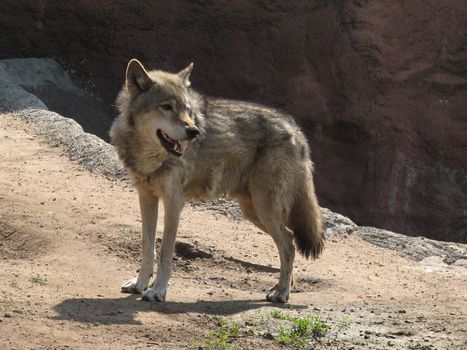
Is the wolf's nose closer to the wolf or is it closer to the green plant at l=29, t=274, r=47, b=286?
the wolf

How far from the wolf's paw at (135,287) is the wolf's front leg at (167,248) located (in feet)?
0.82

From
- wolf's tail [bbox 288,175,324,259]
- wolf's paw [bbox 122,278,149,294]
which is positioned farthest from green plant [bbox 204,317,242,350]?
wolf's tail [bbox 288,175,324,259]

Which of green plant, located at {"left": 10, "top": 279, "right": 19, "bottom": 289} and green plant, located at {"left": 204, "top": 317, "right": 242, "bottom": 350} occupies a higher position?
green plant, located at {"left": 204, "top": 317, "right": 242, "bottom": 350}

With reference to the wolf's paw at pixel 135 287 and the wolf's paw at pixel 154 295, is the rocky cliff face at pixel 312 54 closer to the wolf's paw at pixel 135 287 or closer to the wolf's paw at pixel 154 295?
the wolf's paw at pixel 135 287

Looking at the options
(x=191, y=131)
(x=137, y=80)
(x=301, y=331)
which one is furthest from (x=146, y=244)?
(x=301, y=331)

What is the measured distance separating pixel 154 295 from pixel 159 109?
1.44m

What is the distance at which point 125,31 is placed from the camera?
574 inches

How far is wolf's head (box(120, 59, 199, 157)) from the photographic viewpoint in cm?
727

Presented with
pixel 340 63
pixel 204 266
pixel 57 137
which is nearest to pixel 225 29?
pixel 340 63

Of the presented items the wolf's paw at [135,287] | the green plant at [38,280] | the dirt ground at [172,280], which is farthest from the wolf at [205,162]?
the green plant at [38,280]

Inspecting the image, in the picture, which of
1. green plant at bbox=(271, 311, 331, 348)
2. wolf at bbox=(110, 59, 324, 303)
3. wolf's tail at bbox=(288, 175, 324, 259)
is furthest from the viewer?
wolf's tail at bbox=(288, 175, 324, 259)

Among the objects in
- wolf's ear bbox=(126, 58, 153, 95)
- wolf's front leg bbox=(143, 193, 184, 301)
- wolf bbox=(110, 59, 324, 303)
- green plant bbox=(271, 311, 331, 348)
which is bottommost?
green plant bbox=(271, 311, 331, 348)

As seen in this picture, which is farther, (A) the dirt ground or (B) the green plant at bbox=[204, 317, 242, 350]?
(A) the dirt ground

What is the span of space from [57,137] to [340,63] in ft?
16.7
